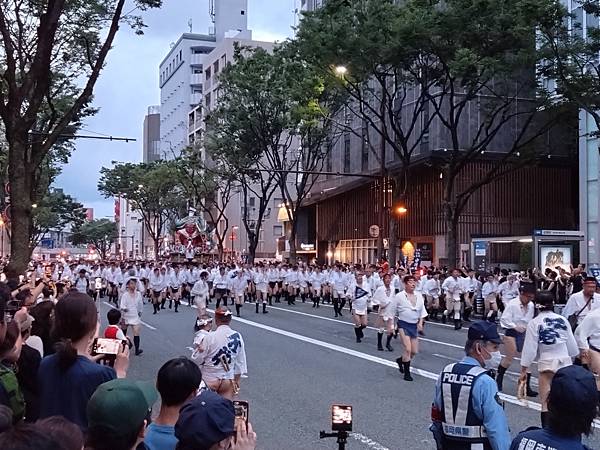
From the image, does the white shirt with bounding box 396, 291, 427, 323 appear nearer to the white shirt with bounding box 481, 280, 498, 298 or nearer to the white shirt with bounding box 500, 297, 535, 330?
the white shirt with bounding box 500, 297, 535, 330

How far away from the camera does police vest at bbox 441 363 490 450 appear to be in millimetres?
4707

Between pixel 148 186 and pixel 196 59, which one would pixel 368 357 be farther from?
pixel 196 59

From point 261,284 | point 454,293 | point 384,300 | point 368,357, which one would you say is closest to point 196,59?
point 261,284

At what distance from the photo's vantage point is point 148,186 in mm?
59625

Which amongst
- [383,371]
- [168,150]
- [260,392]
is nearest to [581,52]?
[383,371]

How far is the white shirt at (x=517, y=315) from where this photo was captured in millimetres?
10930

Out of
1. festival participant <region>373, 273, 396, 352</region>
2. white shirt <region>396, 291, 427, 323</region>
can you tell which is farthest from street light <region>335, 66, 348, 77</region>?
white shirt <region>396, 291, 427, 323</region>

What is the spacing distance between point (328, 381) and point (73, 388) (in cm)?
809

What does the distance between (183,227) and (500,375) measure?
4001 centimetres

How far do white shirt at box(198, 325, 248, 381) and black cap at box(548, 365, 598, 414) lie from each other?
210 inches

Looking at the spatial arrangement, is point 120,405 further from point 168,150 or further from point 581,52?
point 168,150

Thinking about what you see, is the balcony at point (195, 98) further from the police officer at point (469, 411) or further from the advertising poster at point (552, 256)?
the police officer at point (469, 411)

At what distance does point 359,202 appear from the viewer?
48.4 m

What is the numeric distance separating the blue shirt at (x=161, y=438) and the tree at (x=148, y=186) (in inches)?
2010
